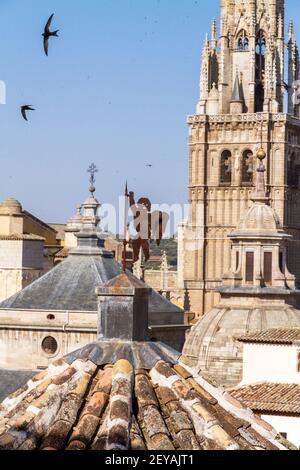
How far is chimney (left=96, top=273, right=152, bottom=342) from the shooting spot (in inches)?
663

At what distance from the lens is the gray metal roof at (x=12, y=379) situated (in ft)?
149

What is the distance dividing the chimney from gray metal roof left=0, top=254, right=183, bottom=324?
32.7 meters

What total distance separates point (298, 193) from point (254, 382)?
74.4m

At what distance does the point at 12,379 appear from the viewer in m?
46.9

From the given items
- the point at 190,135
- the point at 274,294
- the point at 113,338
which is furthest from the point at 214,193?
the point at 113,338

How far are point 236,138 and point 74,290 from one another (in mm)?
68498

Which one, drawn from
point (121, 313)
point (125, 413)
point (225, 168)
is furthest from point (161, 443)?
point (225, 168)

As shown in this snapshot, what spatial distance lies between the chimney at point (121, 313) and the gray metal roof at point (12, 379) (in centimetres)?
2799

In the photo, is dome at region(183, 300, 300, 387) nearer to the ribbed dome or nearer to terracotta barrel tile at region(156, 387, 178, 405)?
the ribbed dome

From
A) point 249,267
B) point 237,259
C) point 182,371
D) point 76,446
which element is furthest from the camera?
point 237,259

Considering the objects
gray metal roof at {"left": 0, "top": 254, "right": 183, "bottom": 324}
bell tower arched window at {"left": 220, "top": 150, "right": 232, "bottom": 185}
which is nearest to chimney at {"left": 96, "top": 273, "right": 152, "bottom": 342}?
gray metal roof at {"left": 0, "top": 254, "right": 183, "bottom": 324}

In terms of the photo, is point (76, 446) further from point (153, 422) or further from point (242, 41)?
point (242, 41)

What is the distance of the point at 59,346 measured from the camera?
49562mm
